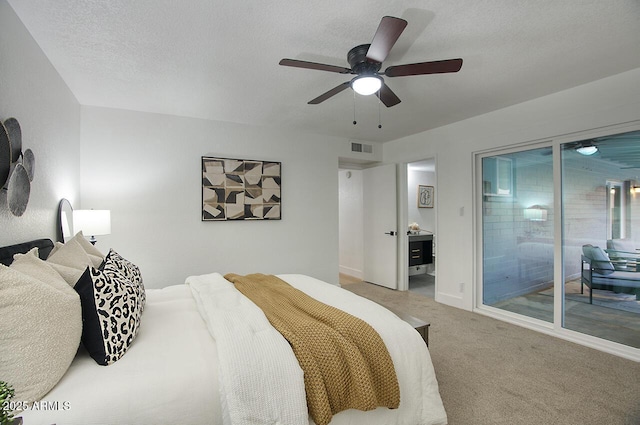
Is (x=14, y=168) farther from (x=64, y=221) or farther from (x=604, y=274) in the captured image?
(x=604, y=274)

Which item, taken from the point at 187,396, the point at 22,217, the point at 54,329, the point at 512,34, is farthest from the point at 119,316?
the point at 512,34

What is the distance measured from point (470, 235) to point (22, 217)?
428 cm

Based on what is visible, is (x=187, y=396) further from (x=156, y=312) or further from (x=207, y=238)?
(x=207, y=238)

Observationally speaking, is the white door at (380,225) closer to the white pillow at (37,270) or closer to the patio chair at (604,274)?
the patio chair at (604,274)

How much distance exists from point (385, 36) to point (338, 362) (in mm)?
1756

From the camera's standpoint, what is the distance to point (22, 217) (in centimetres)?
190

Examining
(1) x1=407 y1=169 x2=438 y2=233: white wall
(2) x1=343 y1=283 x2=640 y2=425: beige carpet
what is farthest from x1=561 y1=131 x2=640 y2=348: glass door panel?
(1) x1=407 y1=169 x2=438 y2=233: white wall

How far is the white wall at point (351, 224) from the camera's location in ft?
18.8

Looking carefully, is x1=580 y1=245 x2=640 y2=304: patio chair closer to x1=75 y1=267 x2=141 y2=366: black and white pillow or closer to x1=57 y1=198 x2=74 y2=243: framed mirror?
x1=75 y1=267 x2=141 y2=366: black and white pillow

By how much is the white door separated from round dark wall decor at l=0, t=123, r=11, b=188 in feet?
14.2

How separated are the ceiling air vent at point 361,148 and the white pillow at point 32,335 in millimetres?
4290

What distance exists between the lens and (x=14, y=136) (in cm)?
174

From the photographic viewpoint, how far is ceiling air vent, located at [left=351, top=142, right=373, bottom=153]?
4.91 meters

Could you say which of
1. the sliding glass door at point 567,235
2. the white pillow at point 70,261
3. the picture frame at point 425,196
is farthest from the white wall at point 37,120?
the picture frame at point 425,196
